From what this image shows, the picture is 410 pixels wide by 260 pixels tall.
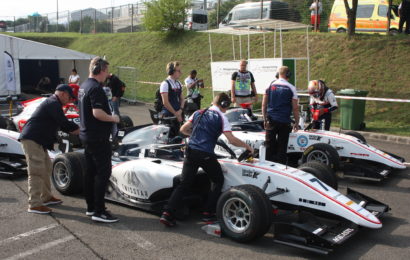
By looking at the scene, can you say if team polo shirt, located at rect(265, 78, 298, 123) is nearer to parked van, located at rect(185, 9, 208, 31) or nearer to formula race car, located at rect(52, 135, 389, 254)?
formula race car, located at rect(52, 135, 389, 254)

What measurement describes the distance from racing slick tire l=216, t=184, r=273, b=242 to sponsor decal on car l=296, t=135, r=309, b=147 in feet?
10.5

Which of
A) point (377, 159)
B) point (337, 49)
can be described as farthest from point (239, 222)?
point (337, 49)

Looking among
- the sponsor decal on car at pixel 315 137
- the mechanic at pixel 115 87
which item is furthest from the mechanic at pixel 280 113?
the mechanic at pixel 115 87

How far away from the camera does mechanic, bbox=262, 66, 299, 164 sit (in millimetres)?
6836

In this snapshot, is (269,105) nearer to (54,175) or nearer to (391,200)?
(391,200)

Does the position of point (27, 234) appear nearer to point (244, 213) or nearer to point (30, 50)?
point (244, 213)

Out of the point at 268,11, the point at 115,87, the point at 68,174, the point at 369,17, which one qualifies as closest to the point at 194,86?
the point at 115,87

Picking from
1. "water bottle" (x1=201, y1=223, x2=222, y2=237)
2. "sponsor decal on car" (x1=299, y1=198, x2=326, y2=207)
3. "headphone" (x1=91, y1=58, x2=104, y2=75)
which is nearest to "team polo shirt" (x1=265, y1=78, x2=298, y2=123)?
"sponsor decal on car" (x1=299, y1=198, x2=326, y2=207)

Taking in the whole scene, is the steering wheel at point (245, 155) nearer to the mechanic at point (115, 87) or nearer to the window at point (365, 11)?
the mechanic at point (115, 87)

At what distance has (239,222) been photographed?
193 inches

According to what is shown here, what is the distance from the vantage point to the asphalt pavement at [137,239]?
4527 millimetres

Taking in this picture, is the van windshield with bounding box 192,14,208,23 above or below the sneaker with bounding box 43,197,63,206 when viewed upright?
above

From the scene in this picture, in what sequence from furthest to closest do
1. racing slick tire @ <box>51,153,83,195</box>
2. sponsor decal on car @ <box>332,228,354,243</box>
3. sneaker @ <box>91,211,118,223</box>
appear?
racing slick tire @ <box>51,153,83,195</box> → sneaker @ <box>91,211,118,223</box> → sponsor decal on car @ <box>332,228,354,243</box>

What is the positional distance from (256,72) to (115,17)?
25.5 meters
